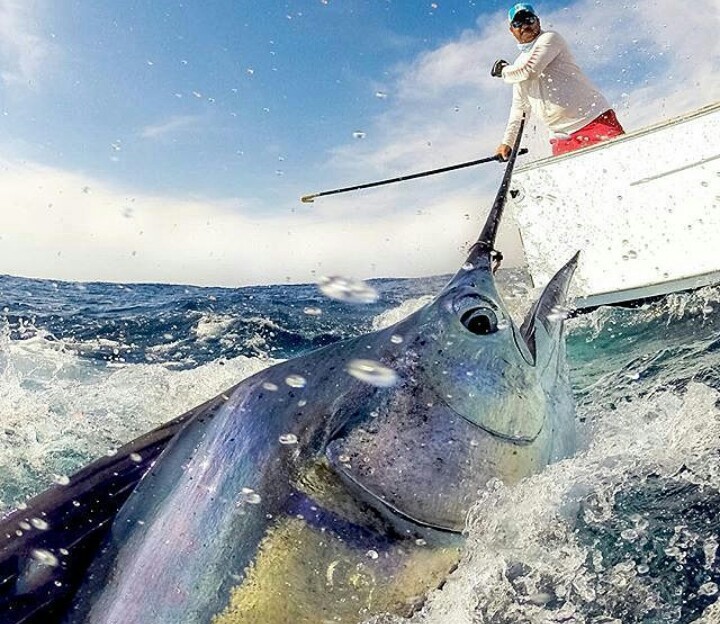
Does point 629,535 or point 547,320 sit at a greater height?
point 547,320

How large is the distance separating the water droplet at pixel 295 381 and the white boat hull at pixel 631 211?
15.6 feet

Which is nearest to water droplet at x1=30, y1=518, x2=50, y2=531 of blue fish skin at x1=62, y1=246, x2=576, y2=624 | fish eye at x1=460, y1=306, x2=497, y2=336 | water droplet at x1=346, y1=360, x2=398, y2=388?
blue fish skin at x1=62, y1=246, x2=576, y2=624

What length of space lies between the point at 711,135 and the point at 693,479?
3.83 metres

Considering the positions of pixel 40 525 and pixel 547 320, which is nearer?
pixel 40 525

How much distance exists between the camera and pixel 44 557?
1446mm

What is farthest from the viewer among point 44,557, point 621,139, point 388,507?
point 621,139

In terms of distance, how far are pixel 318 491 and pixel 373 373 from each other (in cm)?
27

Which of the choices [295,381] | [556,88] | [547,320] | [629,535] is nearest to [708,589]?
[629,535]

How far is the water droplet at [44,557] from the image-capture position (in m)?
1.44

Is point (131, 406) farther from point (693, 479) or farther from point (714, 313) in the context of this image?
point (714, 313)

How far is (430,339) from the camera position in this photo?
4.82 ft

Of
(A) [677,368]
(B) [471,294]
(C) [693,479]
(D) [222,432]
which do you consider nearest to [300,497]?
(D) [222,432]

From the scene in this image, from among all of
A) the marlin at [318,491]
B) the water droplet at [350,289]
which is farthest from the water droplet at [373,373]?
the water droplet at [350,289]

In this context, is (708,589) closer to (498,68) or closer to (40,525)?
(40,525)
